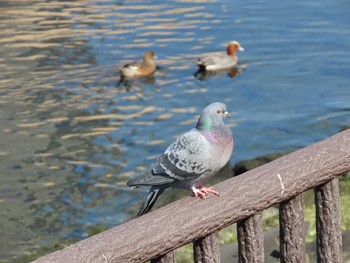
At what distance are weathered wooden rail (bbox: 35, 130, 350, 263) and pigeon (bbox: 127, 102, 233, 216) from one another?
463 millimetres

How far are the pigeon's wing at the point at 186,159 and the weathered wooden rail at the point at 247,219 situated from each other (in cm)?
50

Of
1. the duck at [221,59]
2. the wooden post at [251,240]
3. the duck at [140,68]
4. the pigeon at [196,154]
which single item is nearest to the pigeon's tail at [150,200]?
the pigeon at [196,154]

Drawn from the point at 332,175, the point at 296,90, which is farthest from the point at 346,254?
the point at 296,90

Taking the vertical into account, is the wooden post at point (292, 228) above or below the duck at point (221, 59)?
above

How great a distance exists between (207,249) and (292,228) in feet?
1.33

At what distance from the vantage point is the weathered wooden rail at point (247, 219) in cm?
300

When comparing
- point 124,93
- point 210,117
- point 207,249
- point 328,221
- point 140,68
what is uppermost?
point 210,117

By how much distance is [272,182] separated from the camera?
11.3 feet

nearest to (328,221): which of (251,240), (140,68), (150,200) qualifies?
(251,240)

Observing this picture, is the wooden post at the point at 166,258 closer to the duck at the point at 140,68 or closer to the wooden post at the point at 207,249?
the wooden post at the point at 207,249

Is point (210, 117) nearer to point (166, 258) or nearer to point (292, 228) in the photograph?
point (292, 228)

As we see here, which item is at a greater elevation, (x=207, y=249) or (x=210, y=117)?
(x=210, y=117)

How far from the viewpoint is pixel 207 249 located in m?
3.33

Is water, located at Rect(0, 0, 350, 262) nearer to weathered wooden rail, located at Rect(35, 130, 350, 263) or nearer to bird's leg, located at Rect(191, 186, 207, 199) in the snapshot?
bird's leg, located at Rect(191, 186, 207, 199)
